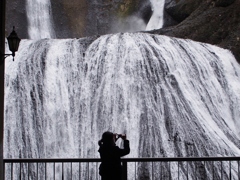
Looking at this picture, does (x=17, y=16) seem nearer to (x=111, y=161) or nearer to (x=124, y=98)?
(x=124, y=98)

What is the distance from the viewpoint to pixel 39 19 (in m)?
30.3

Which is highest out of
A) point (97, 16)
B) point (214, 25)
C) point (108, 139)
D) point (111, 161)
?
point (97, 16)

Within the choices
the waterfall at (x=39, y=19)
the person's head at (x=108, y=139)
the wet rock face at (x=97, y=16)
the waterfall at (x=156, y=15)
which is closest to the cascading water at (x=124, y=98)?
the person's head at (x=108, y=139)

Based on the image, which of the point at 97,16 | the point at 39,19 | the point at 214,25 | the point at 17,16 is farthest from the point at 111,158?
the point at 97,16

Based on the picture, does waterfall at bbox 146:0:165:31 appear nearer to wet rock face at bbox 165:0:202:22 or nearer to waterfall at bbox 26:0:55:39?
wet rock face at bbox 165:0:202:22

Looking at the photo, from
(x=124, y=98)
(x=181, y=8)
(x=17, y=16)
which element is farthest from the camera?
(x=17, y=16)

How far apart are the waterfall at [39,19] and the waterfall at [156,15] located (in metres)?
6.44

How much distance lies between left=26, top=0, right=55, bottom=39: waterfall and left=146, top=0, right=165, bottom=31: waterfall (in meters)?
6.44

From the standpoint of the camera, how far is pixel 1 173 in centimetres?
795

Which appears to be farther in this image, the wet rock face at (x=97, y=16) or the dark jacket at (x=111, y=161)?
the wet rock face at (x=97, y=16)

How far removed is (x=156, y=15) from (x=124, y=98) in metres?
14.8

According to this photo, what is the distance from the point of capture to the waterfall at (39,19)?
97.5 ft

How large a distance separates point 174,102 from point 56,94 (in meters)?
4.25

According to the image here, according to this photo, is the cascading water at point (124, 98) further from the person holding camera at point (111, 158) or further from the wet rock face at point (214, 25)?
the person holding camera at point (111, 158)
